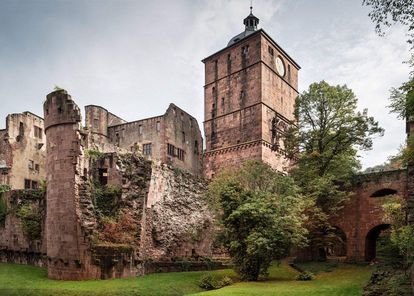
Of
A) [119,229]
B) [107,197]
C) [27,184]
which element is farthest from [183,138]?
[119,229]

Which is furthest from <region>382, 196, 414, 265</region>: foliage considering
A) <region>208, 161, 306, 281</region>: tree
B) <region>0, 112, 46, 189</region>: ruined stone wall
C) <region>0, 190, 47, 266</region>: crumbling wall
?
<region>0, 112, 46, 189</region>: ruined stone wall

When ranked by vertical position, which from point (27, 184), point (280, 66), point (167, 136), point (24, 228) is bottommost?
point (24, 228)

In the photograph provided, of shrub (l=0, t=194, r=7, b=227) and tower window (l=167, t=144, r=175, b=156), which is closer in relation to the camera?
shrub (l=0, t=194, r=7, b=227)

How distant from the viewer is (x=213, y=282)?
19.0 meters

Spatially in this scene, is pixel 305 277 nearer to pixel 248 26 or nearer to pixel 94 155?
pixel 94 155

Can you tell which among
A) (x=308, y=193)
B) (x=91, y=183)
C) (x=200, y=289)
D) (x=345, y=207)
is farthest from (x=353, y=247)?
(x=91, y=183)

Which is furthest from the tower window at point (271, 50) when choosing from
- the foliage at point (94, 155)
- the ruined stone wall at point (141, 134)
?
the foliage at point (94, 155)

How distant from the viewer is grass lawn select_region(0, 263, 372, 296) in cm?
1636

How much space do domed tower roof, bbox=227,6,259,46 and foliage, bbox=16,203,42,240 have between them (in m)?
28.6

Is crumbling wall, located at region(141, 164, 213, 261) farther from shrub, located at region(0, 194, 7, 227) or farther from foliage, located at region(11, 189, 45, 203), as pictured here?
shrub, located at region(0, 194, 7, 227)

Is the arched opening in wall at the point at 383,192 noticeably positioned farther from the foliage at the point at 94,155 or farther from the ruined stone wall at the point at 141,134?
the ruined stone wall at the point at 141,134

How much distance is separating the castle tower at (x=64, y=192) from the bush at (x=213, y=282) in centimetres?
528

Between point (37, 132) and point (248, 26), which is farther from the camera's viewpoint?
point (248, 26)

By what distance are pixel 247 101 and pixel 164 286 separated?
25800 millimetres
